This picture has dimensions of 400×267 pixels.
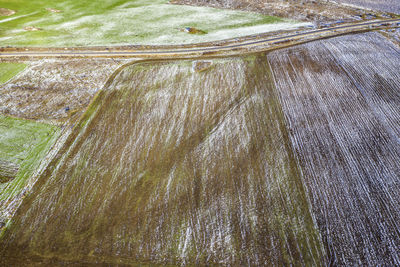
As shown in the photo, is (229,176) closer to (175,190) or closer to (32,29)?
(175,190)

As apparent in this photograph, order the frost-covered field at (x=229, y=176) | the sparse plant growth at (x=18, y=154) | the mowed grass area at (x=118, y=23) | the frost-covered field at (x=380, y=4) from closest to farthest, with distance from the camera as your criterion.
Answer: the frost-covered field at (x=229, y=176) < the sparse plant growth at (x=18, y=154) < the mowed grass area at (x=118, y=23) < the frost-covered field at (x=380, y=4)

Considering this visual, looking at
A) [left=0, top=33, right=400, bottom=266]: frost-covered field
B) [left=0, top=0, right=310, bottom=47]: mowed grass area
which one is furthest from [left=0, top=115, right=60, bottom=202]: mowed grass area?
[left=0, top=0, right=310, bottom=47]: mowed grass area

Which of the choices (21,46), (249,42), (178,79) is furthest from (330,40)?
(21,46)

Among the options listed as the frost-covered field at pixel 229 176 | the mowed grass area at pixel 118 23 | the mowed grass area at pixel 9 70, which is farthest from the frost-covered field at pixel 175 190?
the mowed grass area at pixel 118 23

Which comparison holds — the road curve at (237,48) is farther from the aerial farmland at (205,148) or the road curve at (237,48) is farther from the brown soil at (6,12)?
the brown soil at (6,12)

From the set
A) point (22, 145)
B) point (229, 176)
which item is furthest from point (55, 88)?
point (229, 176)

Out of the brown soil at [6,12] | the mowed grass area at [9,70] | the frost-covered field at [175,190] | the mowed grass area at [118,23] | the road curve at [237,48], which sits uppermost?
the brown soil at [6,12]

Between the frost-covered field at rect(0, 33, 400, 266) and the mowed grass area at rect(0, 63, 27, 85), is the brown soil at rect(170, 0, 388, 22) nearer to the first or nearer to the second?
the frost-covered field at rect(0, 33, 400, 266)
